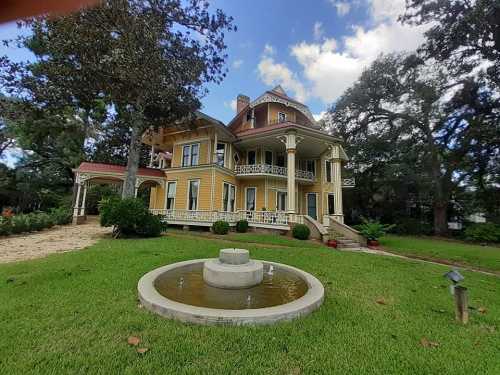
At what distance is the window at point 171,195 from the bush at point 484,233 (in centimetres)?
2318

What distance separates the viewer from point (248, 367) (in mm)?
2338

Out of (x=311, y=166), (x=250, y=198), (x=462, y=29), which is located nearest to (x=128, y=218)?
(x=250, y=198)

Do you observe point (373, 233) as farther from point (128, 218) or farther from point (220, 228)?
point (128, 218)

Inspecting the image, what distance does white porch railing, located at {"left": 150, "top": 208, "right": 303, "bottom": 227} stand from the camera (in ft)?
49.3

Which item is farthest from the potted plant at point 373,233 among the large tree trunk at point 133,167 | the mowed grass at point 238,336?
the large tree trunk at point 133,167

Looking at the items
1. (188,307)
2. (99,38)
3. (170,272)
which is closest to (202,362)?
(188,307)

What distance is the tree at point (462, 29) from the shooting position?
13461 mm

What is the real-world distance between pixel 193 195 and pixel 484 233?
862 inches

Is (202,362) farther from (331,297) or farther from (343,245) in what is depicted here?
(343,245)

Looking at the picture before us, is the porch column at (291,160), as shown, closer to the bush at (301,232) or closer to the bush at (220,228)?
the bush at (301,232)

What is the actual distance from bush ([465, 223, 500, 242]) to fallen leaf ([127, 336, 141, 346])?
77.3 ft

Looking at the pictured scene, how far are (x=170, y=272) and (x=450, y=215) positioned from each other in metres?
30.9

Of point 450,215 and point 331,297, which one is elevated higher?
point 450,215

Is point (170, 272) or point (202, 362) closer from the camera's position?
point (202, 362)
